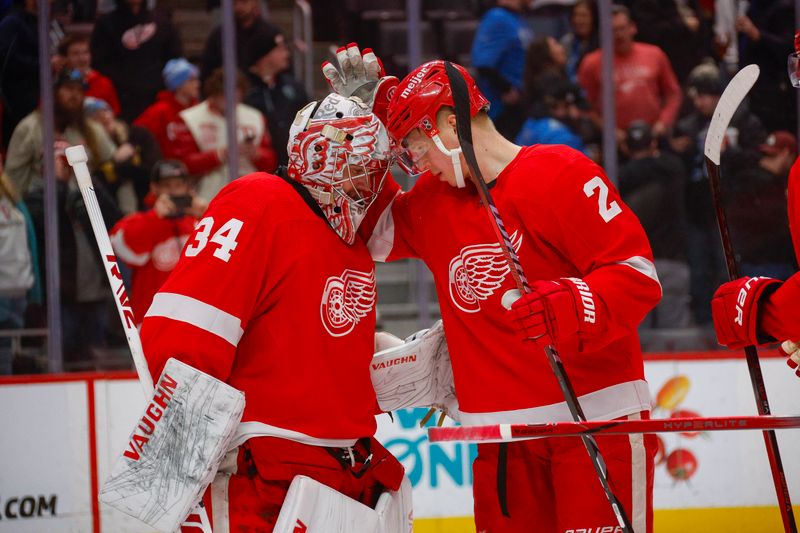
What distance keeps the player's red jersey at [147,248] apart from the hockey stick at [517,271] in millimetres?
2687

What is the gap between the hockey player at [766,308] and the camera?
7.92ft

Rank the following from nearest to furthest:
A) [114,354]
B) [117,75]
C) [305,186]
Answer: [305,186] < [114,354] < [117,75]

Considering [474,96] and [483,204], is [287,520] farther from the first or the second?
[474,96]

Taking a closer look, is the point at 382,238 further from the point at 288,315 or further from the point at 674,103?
the point at 674,103

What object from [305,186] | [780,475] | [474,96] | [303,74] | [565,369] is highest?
[303,74]

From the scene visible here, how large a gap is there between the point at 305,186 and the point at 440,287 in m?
0.40

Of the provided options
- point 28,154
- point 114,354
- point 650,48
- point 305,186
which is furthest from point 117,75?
point 305,186

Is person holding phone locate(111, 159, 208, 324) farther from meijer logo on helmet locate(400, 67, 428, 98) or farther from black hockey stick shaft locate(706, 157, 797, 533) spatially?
black hockey stick shaft locate(706, 157, 797, 533)

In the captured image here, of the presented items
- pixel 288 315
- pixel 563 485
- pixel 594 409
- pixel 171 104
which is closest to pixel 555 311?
pixel 594 409

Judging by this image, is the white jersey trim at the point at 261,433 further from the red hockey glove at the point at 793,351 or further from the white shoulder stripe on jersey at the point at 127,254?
the white shoulder stripe on jersey at the point at 127,254

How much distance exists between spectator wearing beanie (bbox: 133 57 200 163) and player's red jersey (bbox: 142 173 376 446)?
277 centimetres

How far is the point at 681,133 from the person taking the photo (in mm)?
5223

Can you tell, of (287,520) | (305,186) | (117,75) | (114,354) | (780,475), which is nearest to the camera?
(287,520)

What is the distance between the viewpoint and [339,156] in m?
2.46
